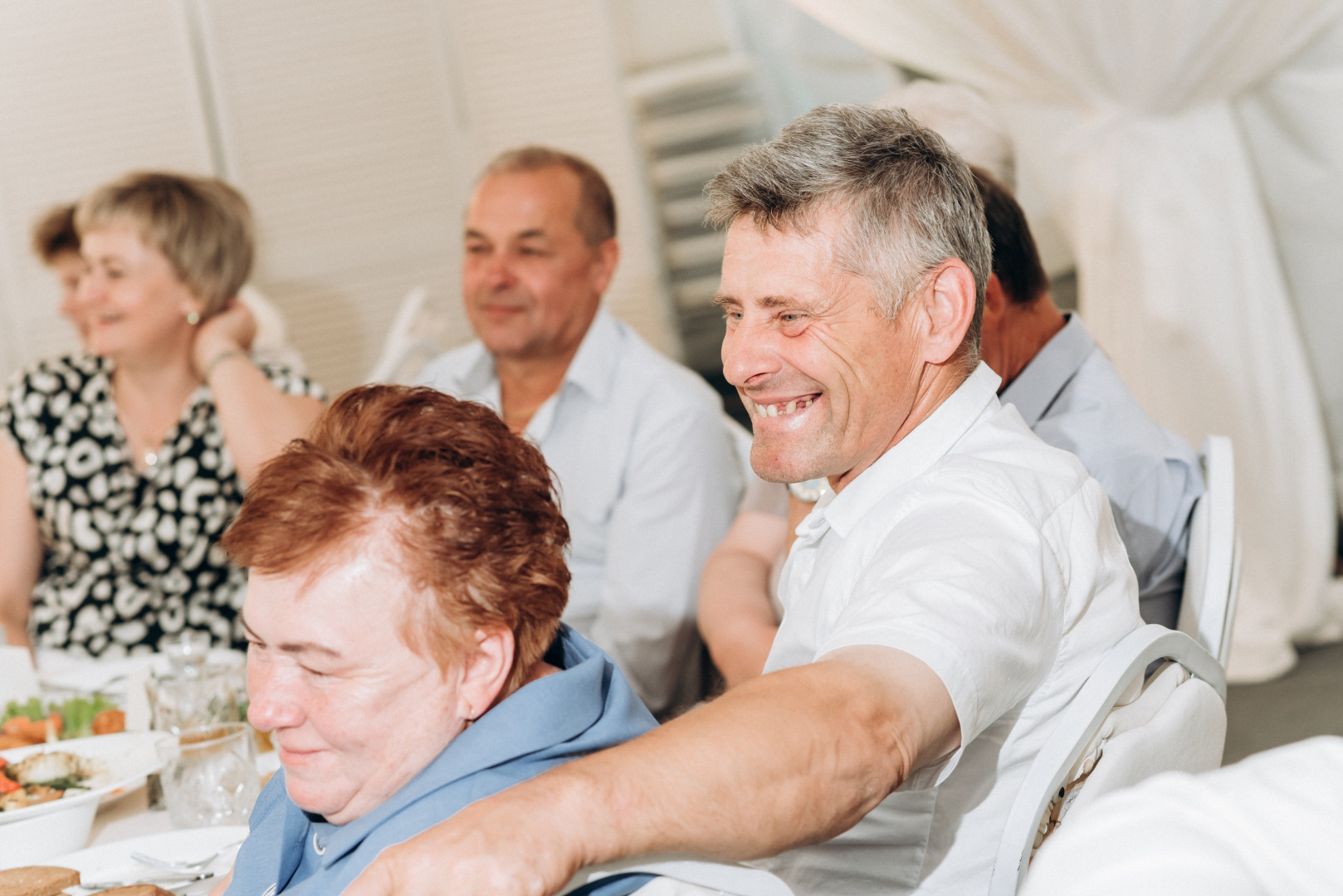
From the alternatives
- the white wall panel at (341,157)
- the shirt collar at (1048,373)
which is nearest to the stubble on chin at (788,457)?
the shirt collar at (1048,373)

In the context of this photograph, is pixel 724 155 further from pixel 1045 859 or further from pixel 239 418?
pixel 1045 859

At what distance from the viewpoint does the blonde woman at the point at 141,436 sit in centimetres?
254

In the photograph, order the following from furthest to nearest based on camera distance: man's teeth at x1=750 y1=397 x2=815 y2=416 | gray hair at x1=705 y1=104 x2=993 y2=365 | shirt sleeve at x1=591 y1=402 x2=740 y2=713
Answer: shirt sleeve at x1=591 y1=402 x2=740 y2=713, man's teeth at x1=750 y1=397 x2=815 y2=416, gray hair at x1=705 y1=104 x2=993 y2=365

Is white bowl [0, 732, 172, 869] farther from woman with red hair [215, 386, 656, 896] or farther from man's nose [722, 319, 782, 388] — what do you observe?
man's nose [722, 319, 782, 388]

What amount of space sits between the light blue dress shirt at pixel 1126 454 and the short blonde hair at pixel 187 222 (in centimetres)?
186

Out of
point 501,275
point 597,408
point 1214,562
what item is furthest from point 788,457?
point 501,275

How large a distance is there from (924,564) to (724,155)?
419 cm

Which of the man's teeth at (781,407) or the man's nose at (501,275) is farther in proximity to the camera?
the man's nose at (501,275)

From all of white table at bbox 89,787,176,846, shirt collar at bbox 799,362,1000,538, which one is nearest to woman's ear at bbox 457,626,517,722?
shirt collar at bbox 799,362,1000,538

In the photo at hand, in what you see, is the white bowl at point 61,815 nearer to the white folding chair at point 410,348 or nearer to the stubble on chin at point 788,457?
the stubble on chin at point 788,457

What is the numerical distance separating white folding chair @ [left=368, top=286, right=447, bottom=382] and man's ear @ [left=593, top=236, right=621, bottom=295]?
578 mm

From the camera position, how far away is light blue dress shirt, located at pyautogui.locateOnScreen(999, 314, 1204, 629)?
5.10 feet

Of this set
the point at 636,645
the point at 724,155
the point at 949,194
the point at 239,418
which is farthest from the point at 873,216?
the point at 724,155

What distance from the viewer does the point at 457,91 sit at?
4965 millimetres
